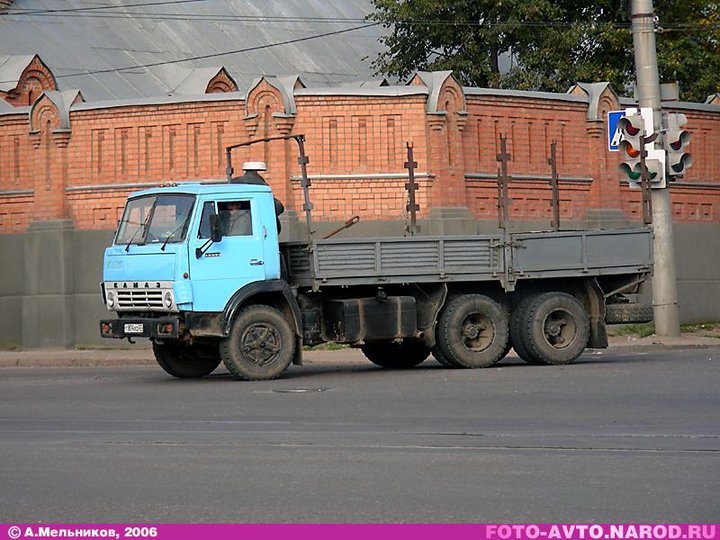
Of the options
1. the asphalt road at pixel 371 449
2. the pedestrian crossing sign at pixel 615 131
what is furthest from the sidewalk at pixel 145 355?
the asphalt road at pixel 371 449

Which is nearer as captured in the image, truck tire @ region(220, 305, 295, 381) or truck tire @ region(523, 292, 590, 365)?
truck tire @ region(220, 305, 295, 381)

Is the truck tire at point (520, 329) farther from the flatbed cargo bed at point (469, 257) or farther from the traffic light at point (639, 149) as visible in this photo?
the traffic light at point (639, 149)

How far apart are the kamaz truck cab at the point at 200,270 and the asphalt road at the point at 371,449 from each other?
724mm

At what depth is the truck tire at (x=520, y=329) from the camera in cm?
2108

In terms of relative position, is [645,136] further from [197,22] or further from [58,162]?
[197,22]

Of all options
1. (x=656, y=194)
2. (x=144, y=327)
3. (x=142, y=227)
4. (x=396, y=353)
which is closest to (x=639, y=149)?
(x=656, y=194)

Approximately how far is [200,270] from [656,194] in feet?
35.1

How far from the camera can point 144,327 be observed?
18953 mm

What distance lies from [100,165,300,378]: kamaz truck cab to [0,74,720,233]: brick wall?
359 inches

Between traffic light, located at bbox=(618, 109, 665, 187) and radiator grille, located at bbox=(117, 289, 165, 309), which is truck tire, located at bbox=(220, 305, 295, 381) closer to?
radiator grille, located at bbox=(117, 289, 165, 309)

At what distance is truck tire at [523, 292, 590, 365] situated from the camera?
20984 millimetres

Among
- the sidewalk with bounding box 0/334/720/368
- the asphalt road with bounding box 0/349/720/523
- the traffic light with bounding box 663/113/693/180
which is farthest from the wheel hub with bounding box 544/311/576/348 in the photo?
the traffic light with bounding box 663/113/693/180

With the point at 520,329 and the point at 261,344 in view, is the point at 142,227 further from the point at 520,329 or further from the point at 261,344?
the point at 520,329

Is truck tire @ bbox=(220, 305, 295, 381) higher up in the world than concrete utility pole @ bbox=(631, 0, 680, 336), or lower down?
lower down
